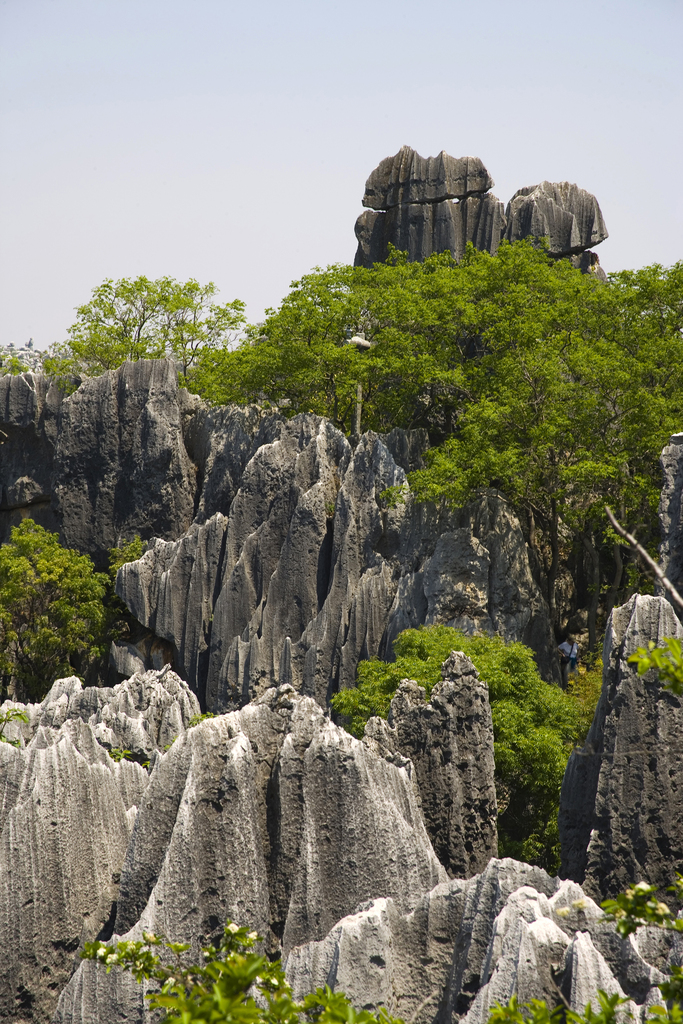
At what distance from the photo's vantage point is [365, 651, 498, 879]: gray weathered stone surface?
488 inches

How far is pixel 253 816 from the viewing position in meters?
10.2

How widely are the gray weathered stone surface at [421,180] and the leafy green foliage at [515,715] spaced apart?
2896cm

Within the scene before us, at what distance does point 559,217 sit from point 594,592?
23552 millimetres

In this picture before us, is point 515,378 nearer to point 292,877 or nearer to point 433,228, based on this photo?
point 292,877

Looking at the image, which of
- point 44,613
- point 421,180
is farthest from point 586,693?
point 421,180

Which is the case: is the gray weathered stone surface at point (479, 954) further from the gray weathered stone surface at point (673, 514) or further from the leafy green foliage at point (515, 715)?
the gray weathered stone surface at point (673, 514)

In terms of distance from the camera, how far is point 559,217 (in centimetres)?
4309

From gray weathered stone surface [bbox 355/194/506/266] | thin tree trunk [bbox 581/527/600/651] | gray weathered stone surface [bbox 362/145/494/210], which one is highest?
gray weathered stone surface [bbox 362/145/494/210]

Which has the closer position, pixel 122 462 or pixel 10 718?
pixel 10 718

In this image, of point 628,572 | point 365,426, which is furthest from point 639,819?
point 365,426

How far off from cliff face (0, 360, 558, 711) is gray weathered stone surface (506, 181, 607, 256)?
17.5m

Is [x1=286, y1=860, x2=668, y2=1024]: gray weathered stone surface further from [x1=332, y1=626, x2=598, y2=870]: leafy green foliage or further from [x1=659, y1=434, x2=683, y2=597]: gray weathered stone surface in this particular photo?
[x1=659, y1=434, x2=683, y2=597]: gray weathered stone surface

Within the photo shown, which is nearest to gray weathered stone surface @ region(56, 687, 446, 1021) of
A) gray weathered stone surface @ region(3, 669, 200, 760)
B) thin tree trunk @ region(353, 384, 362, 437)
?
gray weathered stone surface @ region(3, 669, 200, 760)

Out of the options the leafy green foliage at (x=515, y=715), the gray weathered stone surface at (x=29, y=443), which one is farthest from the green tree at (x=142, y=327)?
the leafy green foliage at (x=515, y=715)
